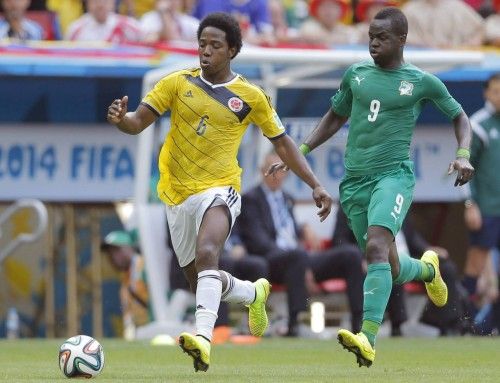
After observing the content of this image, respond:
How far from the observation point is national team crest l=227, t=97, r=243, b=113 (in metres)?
10.2

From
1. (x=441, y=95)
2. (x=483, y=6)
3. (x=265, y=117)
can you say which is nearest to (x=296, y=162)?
(x=265, y=117)

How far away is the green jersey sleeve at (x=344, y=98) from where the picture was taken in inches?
431

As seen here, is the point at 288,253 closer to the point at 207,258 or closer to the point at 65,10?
the point at 65,10

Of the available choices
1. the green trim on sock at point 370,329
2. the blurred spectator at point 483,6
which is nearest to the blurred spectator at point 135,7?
the blurred spectator at point 483,6

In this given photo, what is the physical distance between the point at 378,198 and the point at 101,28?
738 centimetres

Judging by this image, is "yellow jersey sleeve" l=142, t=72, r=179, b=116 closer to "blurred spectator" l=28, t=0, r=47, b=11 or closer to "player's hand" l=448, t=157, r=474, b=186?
"player's hand" l=448, t=157, r=474, b=186

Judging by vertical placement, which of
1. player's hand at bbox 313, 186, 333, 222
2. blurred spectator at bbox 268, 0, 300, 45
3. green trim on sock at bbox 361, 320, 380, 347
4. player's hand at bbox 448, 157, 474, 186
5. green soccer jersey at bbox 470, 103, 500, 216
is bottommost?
green soccer jersey at bbox 470, 103, 500, 216

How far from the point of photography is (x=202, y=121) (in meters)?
10.2

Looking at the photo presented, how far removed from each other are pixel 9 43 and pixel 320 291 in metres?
4.13

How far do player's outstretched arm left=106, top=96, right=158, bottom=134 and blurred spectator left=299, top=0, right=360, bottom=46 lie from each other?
8.03 meters

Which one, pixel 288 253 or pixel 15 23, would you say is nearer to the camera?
pixel 288 253

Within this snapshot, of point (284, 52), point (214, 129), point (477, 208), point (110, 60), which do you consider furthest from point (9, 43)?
point (214, 129)

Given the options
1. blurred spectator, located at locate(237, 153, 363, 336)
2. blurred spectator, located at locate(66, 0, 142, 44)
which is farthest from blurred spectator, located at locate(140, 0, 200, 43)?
blurred spectator, located at locate(237, 153, 363, 336)

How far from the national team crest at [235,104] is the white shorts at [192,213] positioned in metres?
0.51
